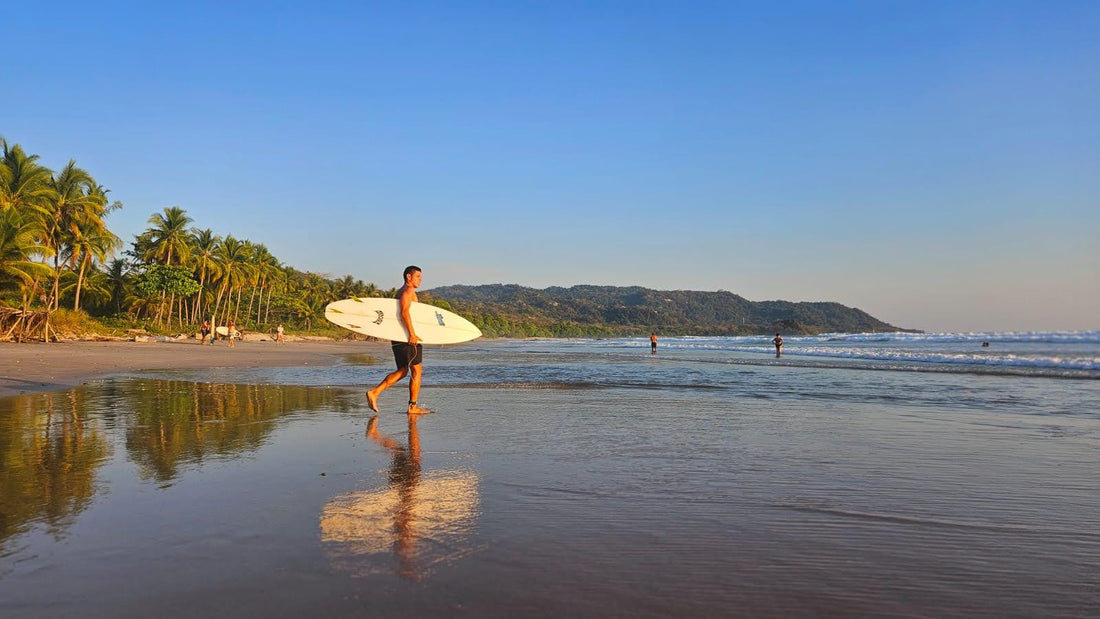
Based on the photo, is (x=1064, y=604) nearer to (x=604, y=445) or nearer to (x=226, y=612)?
(x=226, y=612)

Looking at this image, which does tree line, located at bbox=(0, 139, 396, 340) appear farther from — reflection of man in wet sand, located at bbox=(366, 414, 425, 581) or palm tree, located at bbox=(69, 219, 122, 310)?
reflection of man in wet sand, located at bbox=(366, 414, 425, 581)

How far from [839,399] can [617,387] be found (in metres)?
4.97

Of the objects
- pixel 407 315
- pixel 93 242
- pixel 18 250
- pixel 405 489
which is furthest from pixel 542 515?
pixel 93 242

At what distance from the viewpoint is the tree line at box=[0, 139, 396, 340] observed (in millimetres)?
31219

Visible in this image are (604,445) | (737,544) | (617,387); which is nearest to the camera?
(737,544)

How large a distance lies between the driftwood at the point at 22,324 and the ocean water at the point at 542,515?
28142mm

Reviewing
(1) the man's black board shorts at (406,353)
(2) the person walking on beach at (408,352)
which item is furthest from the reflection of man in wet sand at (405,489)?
(1) the man's black board shorts at (406,353)

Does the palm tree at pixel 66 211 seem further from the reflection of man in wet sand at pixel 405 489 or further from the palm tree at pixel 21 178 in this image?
the reflection of man in wet sand at pixel 405 489

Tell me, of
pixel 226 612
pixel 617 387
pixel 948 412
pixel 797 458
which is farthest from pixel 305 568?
pixel 617 387

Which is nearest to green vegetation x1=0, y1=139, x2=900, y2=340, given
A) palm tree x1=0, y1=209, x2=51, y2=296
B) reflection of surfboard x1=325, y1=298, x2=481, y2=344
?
palm tree x1=0, y1=209, x2=51, y2=296

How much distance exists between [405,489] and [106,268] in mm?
65868

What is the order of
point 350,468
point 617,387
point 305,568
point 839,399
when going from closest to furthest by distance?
point 305,568 < point 350,468 < point 839,399 < point 617,387

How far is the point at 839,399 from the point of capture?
1227cm

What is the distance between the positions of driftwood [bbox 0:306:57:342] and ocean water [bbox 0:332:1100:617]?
2814 centimetres
